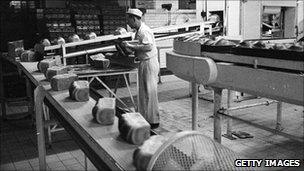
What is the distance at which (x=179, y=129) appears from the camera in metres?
4.63

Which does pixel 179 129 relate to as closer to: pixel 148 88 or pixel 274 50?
pixel 148 88

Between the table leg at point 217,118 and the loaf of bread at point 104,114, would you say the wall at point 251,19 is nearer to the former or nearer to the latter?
the table leg at point 217,118

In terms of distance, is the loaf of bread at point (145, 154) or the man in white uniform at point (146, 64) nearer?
the loaf of bread at point (145, 154)

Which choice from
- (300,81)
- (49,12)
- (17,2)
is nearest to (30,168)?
(300,81)

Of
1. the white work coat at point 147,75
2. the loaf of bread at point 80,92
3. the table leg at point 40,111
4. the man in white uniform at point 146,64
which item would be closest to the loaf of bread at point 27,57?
the man in white uniform at point 146,64

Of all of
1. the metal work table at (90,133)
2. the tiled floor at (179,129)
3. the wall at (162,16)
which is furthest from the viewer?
the wall at (162,16)

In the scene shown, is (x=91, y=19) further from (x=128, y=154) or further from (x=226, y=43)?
(x=128, y=154)

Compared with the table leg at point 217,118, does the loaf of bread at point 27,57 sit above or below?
above

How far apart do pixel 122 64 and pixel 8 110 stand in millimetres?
2978

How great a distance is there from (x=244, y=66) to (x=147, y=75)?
240cm

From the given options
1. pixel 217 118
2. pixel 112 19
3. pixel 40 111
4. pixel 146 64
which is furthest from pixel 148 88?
pixel 112 19

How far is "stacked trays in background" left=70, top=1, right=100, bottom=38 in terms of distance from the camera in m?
6.93

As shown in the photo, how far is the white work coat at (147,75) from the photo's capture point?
15.0 feet

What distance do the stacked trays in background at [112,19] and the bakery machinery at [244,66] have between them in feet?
14.5
